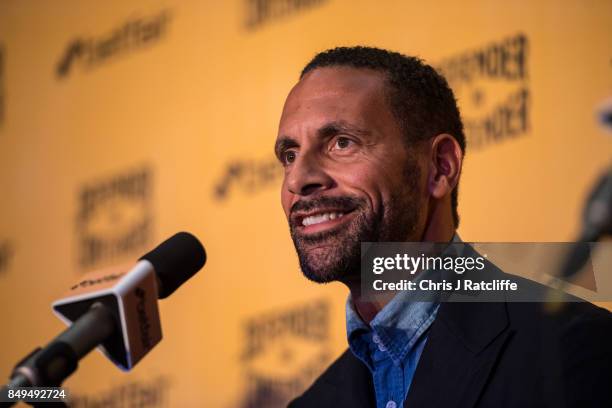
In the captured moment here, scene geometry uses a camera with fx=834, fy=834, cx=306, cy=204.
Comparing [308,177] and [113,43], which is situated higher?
[113,43]

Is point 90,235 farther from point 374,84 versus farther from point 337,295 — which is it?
point 374,84

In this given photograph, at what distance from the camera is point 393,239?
1.58 m

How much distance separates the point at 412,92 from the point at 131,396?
169cm

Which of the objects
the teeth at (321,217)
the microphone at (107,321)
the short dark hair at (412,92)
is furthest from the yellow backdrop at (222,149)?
the microphone at (107,321)

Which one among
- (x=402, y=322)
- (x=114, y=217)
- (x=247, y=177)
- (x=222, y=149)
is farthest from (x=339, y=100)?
(x=114, y=217)

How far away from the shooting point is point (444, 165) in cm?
170

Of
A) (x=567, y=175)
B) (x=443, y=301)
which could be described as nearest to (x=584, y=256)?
(x=443, y=301)

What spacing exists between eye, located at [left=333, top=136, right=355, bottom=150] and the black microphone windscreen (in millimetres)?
383

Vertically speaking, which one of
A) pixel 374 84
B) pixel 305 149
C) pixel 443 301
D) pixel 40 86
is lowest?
pixel 443 301

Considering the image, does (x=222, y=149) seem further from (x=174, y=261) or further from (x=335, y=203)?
(x=174, y=261)

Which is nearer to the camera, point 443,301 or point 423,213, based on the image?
point 443,301

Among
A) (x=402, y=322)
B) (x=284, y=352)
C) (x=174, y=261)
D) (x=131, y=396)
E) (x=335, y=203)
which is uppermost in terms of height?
(x=335, y=203)

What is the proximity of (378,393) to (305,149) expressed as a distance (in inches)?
18.8

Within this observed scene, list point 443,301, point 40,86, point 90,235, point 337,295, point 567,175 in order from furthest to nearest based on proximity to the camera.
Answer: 1. point 40,86
2. point 90,235
3. point 337,295
4. point 567,175
5. point 443,301
